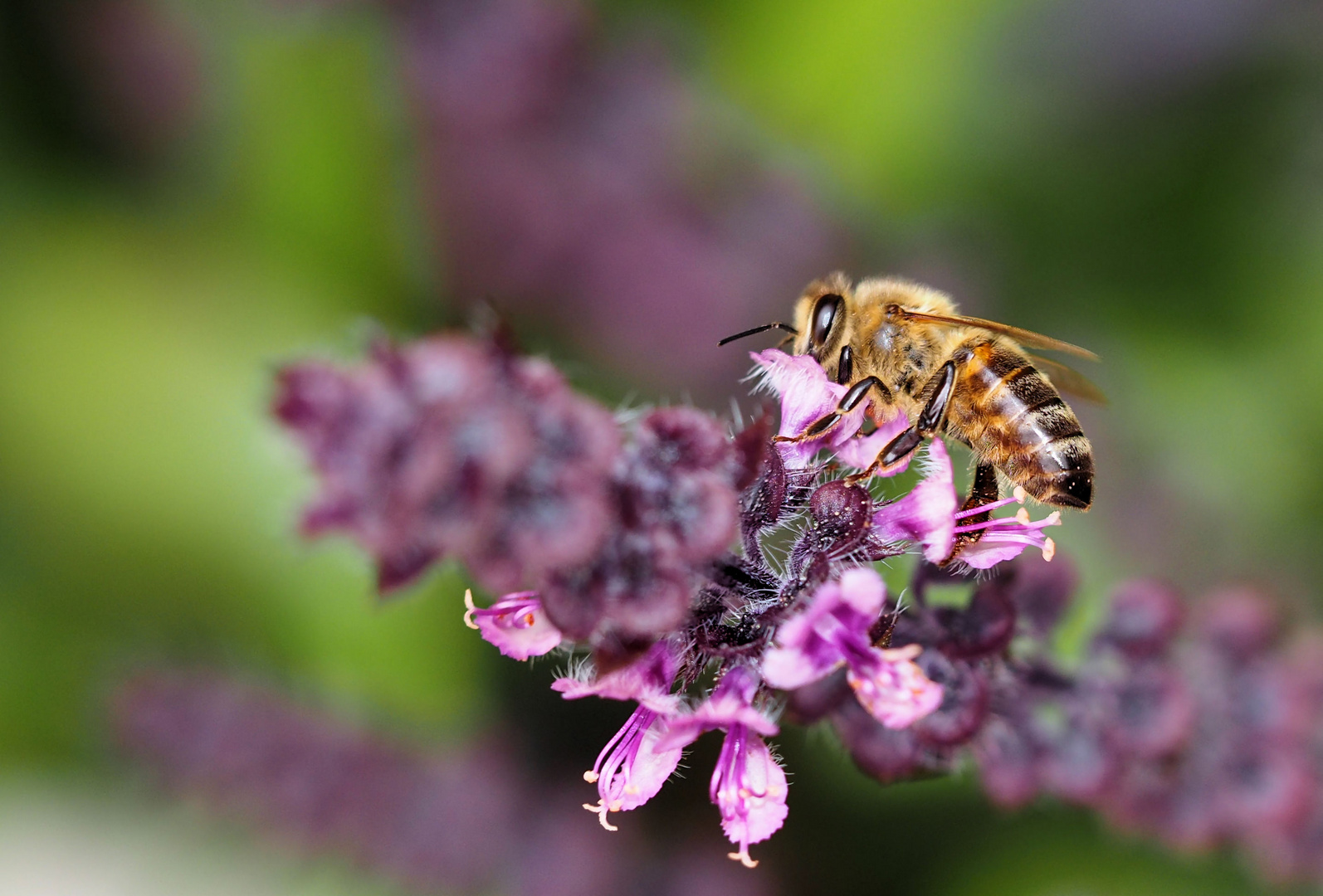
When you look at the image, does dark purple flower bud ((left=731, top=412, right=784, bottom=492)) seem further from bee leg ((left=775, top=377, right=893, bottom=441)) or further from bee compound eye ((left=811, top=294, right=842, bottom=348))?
bee compound eye ((left=811, top=294, right=842, bottom=348))

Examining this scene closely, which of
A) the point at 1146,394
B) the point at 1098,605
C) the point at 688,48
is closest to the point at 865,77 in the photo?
the point at 688,48

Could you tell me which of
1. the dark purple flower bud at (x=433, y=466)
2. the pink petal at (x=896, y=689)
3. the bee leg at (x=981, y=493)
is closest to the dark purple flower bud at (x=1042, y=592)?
the bee leg at (x=981, y=493)

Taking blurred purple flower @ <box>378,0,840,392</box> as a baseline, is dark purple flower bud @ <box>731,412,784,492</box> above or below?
below

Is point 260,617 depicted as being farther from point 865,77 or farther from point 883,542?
point 865,77

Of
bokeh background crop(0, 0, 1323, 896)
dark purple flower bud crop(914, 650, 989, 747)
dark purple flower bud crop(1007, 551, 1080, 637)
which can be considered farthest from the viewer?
bokeh background crop(0, 0, 1323, 896)

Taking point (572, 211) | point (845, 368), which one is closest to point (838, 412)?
point (845, 368)

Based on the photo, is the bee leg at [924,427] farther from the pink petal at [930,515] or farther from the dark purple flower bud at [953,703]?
the dark purple flower bud at [953,703]

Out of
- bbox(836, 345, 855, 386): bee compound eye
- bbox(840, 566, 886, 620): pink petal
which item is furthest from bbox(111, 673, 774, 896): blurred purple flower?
bbox(840, 566, 886, 620): pink petal

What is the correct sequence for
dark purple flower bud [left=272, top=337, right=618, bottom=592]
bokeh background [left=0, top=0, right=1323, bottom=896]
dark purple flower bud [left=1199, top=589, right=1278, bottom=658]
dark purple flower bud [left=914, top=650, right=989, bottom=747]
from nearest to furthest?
dark purple flower bud [left=272, top=337, right=618, bottom=592], dark purple flower bud [left=914, top=650, right=989, bottom=747], dark purple flower bud [left=1199, top=589, right=1278, bottom=658], bokeh background [left=0, top=0, right=1323, bottom=896]

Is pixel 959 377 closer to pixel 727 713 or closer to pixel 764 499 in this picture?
pixel 764 499
